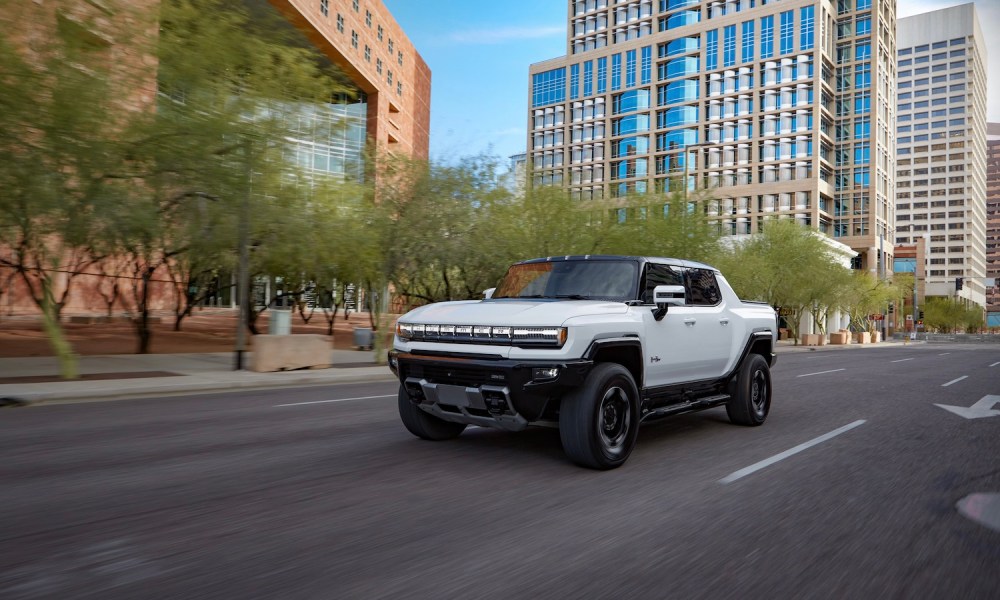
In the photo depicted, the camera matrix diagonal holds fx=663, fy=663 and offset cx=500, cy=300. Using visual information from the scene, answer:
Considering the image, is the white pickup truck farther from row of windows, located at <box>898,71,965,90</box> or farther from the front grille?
row of windows, located at <box>898,71,965,90</box>

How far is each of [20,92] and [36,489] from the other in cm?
835

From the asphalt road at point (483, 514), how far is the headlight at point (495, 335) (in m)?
1.09

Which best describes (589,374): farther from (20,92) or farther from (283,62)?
(283,62)

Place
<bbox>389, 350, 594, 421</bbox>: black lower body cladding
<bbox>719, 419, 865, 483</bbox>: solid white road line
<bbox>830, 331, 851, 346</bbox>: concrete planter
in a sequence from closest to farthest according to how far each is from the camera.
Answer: <bbox>389, 350, 594, 421</bbox>: black lower body cladding < <bbox>719, 419, 865, 483</bbox>: solid white road line < <bbox>830, 331, 851, 346</bbox>: concrete planter

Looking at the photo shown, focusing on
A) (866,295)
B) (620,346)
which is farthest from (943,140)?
(620,346)

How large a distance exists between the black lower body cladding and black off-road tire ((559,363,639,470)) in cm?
13

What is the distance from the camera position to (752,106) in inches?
3236

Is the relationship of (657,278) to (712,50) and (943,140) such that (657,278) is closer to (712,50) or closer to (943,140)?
(712,50)

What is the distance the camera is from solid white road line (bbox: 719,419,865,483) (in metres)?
5.51

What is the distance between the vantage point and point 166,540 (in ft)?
12.4

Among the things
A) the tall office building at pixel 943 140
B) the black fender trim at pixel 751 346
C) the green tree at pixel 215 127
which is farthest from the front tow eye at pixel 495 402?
the tall office building at pixel 943 140

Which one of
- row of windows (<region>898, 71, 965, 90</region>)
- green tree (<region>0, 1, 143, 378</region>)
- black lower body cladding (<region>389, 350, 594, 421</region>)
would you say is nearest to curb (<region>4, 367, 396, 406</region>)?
green tree (<region>0, 1, 143, 378</region>)

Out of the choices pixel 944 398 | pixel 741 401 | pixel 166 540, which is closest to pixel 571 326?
pixel 166 540

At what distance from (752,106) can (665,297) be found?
85.1m
